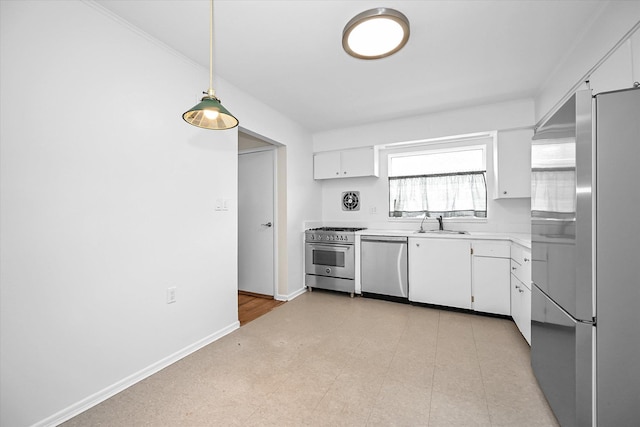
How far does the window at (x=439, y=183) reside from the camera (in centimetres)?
374

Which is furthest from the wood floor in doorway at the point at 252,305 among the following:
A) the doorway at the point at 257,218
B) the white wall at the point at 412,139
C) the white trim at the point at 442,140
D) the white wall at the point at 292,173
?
the white trim at the point at 442,140

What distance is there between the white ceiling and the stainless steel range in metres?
1.80

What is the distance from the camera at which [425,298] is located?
3.35m

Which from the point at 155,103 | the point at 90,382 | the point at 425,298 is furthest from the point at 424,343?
the point at 155,103

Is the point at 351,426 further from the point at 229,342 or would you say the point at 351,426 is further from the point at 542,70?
the point at 542,70

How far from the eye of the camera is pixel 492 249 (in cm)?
302

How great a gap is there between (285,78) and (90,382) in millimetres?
2801

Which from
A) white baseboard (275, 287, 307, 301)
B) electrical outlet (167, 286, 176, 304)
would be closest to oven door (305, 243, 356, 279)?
white baseboard (275, 287, 307, 301)

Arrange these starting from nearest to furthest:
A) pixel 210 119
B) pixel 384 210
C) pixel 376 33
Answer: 1. pixel 210 119
2. pixel 376 33
3. pixel 384 210

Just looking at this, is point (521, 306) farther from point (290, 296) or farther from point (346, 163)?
point (346, 163)

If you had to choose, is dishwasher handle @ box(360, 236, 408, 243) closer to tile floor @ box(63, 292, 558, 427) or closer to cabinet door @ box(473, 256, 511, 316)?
cabinet door @ box(473, 256, 511, 316)

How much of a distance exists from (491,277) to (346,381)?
212 centimetres

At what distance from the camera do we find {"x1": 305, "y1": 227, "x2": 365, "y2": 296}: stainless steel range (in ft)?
12.5

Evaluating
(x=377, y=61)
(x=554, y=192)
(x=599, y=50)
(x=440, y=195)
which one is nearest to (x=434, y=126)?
(x=440, y=195)
